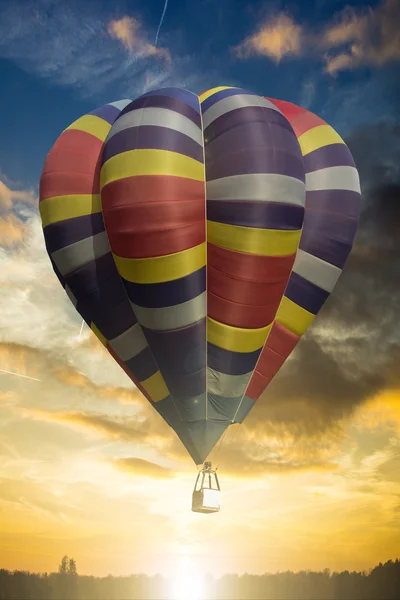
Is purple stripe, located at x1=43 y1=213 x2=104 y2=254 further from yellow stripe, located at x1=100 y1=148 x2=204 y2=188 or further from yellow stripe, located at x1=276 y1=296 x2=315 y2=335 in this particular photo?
yellow stripe, located at x1=276 y1=296 x2=315 y2=335

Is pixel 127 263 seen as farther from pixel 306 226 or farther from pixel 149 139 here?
pixel 306 226

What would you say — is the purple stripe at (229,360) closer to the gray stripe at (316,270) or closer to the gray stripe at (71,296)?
the gray stripe at (316,270)

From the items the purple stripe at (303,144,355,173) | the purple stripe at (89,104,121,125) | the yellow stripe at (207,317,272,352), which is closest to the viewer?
the yellow stripe at (207,317,272,352)

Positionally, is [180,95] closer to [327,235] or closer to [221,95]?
[221,95]

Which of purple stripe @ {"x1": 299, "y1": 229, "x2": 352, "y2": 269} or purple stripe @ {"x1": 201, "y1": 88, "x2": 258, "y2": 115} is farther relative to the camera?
purple stripe @ {"x1": 299, "y1": 229, "x2": 352, "y2": 269}

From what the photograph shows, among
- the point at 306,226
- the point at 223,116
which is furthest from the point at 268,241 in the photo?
the point at 223,116

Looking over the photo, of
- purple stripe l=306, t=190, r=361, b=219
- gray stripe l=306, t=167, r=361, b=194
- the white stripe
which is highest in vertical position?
the white stripe

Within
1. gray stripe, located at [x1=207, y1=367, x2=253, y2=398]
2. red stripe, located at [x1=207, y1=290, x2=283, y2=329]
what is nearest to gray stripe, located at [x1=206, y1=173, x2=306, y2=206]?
red stripe, located at [x1=207, y1=290, x2=283, y2=329]
